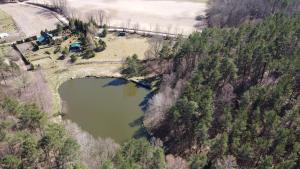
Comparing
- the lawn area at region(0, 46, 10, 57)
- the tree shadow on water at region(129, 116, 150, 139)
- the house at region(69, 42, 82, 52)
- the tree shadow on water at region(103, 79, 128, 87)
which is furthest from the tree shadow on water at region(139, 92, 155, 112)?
the lawn area at region(0, 46, 10, 57)

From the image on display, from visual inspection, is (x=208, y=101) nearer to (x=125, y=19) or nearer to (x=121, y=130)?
(x=121, y=130)

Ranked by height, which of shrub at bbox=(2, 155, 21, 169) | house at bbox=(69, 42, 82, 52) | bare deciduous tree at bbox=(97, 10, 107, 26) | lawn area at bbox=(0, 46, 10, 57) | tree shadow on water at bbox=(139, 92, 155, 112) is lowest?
tree shadow on water at bbox=(139, 92, 155, 112)

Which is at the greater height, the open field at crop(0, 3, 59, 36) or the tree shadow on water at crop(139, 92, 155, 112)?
the open field at crop(0, 3, 59, 36)

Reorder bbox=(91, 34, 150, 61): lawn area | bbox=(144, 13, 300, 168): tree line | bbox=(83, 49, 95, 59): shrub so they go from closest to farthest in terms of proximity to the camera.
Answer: bbox=(144, 13, 300, 168): tree line < bbox=(83, 49, 95, 59): shrub < bbox=(91, 34, 150, 61): lawn area

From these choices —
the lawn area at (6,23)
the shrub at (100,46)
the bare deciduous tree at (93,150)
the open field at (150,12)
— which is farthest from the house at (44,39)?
the bare deciduous tree at (93,150)

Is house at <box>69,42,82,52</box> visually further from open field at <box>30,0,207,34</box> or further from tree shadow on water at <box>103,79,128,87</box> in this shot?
open field at <box>30,0,207,34</box>

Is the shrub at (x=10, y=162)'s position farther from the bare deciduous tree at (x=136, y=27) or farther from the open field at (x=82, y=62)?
the bare deciduous tree at (x=136, y=27)
